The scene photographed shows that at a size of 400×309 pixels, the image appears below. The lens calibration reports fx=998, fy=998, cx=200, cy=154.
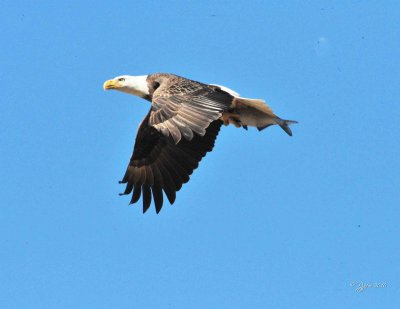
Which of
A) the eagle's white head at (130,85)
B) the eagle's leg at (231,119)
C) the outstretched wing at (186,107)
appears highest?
the eagle's white head at (130,85)

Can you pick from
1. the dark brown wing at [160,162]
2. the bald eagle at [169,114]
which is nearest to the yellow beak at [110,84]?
the bald eagle at [169,114]

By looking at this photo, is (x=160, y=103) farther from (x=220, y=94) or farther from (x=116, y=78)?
(x=116, y=78)

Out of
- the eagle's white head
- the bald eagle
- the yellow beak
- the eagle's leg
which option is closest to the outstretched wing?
the bald eagle

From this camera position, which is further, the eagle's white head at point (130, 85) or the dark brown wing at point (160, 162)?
the eagle's white head at point (130, 85)

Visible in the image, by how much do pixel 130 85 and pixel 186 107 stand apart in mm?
2204

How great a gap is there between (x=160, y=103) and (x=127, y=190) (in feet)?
6.94

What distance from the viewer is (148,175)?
1246 centimetres

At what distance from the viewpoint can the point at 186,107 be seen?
10.4m

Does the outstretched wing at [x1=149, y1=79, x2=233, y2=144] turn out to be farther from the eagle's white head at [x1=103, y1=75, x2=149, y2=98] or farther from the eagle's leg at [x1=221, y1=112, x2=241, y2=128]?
the eagle's white head at [x1=103, y1=75, x2=149, y2=98]

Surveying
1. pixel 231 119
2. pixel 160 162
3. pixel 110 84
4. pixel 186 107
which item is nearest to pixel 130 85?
pixel 110 84

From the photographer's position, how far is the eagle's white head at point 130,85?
12.4 metres

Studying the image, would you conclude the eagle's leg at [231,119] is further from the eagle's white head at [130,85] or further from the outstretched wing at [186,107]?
the eagle's white head at [130,85]

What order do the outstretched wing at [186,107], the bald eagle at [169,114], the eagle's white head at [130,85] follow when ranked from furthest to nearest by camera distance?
1. the eagle's white head at [130,85]
2. the bald eagle at [169,114]
3. the outstretched wing at [186,107]

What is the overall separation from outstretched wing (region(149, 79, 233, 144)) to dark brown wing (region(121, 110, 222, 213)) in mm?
903
